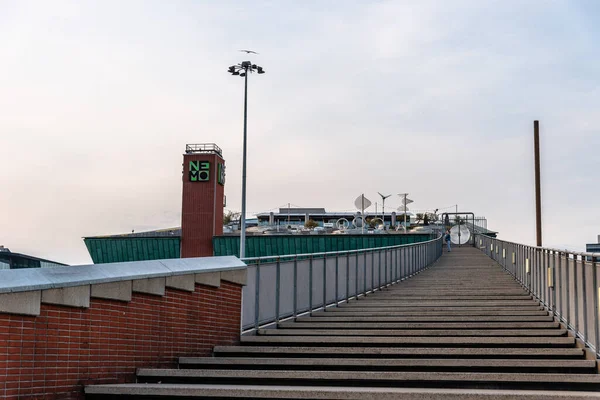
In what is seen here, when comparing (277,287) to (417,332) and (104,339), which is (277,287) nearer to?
(417,332)

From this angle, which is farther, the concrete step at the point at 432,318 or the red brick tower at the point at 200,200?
the red brick tower at the point at 200,200

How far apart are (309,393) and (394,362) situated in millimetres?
2117

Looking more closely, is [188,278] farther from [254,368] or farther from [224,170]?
[224,170]

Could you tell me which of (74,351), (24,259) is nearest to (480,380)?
(74,351)

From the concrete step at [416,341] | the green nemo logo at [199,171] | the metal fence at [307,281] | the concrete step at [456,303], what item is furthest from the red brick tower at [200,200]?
the concrete step at [416,341]

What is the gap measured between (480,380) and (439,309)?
7261 mm

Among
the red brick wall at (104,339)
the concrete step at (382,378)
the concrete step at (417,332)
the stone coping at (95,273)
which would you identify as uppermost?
the stone coping at (95,273)

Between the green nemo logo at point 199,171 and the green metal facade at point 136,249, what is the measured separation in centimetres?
549

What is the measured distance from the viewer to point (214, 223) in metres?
64.8

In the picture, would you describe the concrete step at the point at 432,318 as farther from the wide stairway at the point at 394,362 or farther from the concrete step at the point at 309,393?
the concrete step at the point at 309,393

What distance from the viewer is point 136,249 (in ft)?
211

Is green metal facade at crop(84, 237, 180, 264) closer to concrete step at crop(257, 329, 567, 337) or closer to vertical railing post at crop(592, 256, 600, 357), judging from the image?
concrete step at crop(257, 329, 567, 337)

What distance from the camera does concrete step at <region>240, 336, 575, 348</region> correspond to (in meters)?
10.9

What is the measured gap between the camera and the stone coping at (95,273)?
688cm
